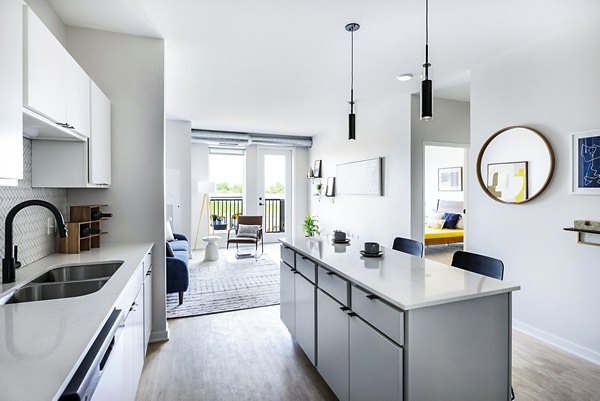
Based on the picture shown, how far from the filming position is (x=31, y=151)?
2.11 m

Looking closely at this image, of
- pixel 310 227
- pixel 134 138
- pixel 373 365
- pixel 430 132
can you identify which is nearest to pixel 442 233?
pixel 310 227

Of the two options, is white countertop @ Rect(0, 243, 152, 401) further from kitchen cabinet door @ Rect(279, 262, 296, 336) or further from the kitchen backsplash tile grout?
kitchen cabinet door @ Rect(279, 262, 296, 336)

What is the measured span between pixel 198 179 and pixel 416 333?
657 cm

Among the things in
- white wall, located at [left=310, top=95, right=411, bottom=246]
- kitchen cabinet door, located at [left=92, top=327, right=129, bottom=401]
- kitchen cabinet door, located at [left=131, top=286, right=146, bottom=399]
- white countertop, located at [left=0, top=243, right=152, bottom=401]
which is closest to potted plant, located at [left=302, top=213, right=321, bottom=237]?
white wall, located at [left=310, top=95, right=411, bottom=246]

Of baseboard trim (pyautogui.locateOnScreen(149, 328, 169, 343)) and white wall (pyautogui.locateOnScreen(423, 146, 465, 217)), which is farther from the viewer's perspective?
white wall (pyautogui.locateOnScreen(423, 146, 465, 217))

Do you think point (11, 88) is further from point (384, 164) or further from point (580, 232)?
point (384, 164)

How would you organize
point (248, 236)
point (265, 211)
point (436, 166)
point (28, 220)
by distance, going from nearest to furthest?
point (28, 220)
point (248, 236)
point (265, 211)
point (436, 166)

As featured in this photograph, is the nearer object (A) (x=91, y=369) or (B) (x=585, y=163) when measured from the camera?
(A) (x=91, y=369)

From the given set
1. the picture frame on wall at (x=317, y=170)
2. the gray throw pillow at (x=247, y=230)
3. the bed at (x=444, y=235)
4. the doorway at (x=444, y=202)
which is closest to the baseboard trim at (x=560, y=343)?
the doorway at (x=444, y=202)

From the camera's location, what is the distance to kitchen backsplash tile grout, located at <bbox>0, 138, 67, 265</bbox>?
182 centimetres

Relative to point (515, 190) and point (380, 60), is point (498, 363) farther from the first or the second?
point (380, 60)

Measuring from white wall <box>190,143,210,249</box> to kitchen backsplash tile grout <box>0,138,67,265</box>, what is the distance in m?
4.68

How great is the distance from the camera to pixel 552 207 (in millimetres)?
2738

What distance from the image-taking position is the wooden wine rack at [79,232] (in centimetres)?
235
